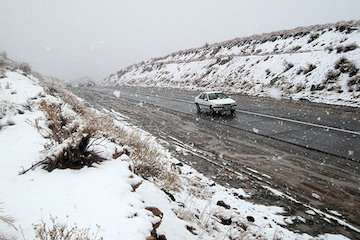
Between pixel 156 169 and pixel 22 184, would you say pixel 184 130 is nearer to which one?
pixel 156 169

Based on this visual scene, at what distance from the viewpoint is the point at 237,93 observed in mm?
27078

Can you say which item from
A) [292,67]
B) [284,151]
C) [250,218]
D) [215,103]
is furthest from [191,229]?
[292,67]

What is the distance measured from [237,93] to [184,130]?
13222 millimetres

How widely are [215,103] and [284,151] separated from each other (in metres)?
8.03

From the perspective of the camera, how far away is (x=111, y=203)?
4.12m

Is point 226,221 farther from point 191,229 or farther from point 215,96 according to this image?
point 215,96

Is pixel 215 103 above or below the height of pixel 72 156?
below

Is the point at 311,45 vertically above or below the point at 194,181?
above

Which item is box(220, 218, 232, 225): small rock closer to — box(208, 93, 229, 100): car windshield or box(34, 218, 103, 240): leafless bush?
box(34, 218, 103, 240): leafless bush

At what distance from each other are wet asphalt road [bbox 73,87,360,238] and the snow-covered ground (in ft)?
2.68

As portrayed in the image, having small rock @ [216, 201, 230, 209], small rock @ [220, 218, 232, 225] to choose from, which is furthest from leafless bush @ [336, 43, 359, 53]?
small rock @ [220, 218, 232, 225]

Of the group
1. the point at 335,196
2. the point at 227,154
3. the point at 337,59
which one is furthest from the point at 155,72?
the point at 335,196

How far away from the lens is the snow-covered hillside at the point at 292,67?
66.0 ft

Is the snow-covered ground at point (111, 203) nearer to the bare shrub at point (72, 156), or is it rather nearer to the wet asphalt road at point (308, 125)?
the bare shrub at point (72, 156)
